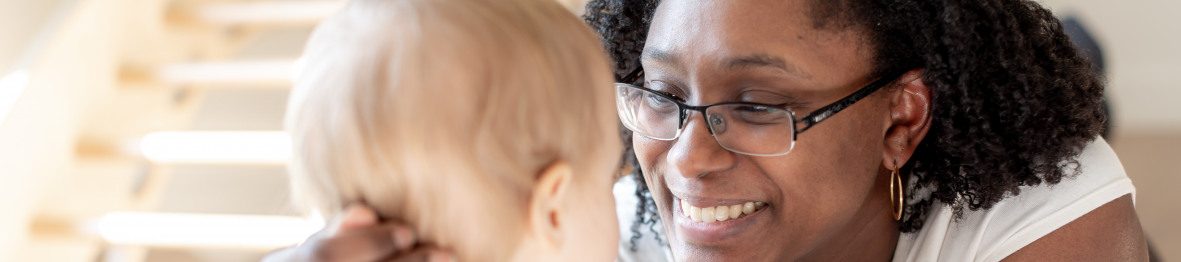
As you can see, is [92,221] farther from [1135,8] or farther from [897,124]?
[1135,8]

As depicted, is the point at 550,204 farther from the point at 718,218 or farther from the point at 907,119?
the point at 907,119

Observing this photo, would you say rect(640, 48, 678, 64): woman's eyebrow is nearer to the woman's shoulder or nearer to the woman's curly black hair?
the woman's curly black hair

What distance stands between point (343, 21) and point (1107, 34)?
3.86 metres

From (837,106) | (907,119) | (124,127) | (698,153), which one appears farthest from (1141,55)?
(124,127)

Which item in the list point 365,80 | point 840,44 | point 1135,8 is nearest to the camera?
→ point 365,80

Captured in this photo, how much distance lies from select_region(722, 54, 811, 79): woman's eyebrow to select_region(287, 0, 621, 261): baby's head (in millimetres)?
368

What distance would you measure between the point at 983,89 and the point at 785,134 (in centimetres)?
28

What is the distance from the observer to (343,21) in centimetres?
90

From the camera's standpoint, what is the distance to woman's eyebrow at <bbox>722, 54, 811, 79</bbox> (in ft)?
4.17

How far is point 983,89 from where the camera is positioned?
1.35m

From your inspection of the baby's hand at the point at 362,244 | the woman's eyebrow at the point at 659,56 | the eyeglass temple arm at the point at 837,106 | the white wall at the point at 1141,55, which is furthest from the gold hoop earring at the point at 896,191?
the white wall at the point at 1141,55

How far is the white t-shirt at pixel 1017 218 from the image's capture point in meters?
1.42

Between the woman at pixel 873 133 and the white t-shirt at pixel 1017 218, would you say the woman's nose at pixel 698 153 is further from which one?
the white t-shirt at pixel 1017 218

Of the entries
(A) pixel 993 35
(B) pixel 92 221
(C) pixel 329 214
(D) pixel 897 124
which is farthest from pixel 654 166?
(B) pixel 92 221
